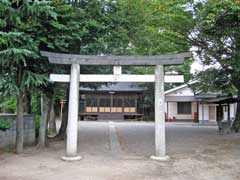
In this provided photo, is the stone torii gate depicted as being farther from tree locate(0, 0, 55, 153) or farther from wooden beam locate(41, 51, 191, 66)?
tree locate(0, 0, 55, 153)

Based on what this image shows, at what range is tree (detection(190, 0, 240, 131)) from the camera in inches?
522

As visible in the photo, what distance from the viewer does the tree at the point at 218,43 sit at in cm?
1326

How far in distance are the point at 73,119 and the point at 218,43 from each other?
33.2 feet

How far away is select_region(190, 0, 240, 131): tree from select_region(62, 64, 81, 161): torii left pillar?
649 centimetres

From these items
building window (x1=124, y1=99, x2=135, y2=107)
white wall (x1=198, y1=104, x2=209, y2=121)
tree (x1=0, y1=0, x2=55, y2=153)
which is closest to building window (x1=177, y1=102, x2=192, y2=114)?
white wall (x1=198, y1=104, x2=209, y2=121)

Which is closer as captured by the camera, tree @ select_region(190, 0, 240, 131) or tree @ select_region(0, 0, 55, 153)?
tree @ select_region(0, 0, 55, 153)

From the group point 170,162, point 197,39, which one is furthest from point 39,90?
point 197,39

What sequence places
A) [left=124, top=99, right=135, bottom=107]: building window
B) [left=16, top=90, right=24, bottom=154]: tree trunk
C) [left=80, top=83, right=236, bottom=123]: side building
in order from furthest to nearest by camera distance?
[left=124, top=99, right=135, bottom=107]: building window, [left=80, top=83, right=236, bottom=123]: side building, [left=16, top=90, right=24, bottom=154]: tree trunk

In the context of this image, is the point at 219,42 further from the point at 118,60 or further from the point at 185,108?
the point at 185,108

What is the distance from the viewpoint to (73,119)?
1078cm

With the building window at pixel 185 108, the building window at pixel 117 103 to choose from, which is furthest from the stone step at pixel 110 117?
the building window at pixel 185 108

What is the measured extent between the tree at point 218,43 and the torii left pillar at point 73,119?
649cm

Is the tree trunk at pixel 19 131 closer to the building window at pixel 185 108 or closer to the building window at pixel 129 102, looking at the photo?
the building window at pixel 129 102

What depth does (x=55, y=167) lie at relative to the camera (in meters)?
9.20
